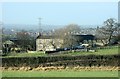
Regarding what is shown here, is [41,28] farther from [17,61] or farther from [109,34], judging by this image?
[17,61]

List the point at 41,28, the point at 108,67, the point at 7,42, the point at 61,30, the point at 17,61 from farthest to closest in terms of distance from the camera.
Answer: the point at 41,28 < the point at 61,30 < the point at 7,42 < the point at 17,61 < the point at 108,67

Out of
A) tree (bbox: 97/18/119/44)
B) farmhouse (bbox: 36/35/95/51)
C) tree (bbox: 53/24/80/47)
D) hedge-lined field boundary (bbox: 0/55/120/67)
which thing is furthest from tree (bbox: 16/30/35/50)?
hedge-lined field boundary (bbox: 0/55/120/67)

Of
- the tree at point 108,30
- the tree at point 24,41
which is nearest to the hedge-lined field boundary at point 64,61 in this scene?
the tree at point 24,41

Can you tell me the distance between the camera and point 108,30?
59406mm

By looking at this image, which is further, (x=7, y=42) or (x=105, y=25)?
(x=105, y=25)

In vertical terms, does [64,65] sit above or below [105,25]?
below

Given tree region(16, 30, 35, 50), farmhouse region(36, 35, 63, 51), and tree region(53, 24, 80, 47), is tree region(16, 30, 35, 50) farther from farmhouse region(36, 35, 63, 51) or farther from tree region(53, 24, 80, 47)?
tree region(53, 24, 80, 47)

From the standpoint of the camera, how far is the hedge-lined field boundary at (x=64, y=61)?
87.5 ft

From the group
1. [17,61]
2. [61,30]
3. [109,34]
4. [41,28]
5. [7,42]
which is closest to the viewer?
[17,61]

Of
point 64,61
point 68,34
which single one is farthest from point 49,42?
point 64,61

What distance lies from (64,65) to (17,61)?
435 cm

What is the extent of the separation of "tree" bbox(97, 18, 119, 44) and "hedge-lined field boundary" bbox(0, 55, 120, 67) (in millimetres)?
29425

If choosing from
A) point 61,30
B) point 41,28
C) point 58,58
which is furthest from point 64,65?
point 41,28

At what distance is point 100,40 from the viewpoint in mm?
61062
